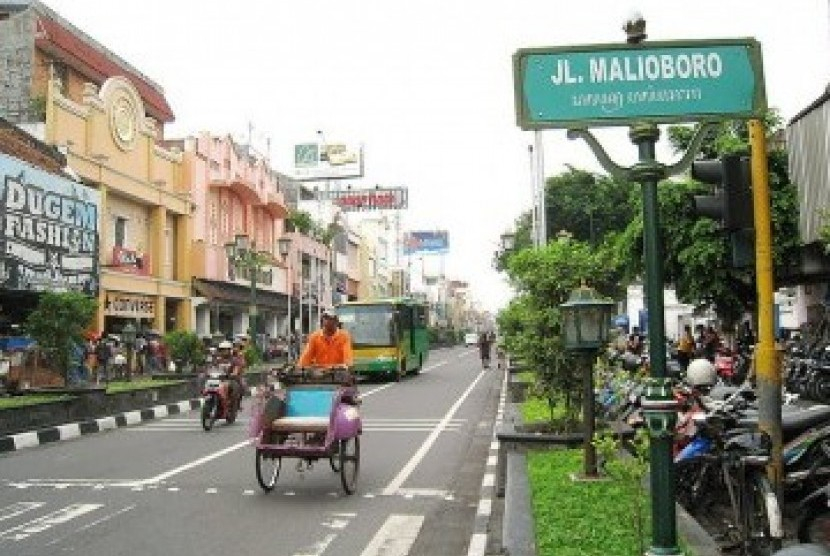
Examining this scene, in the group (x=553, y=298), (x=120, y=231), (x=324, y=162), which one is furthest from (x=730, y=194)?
(x=324, y=162)

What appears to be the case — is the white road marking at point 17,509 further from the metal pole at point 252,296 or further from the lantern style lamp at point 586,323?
the metal pole at point 252,296

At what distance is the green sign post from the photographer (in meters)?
4.55

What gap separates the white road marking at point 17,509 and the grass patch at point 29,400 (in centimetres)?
616

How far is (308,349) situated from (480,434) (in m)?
5.11

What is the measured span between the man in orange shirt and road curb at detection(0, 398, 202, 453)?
5.83 metres

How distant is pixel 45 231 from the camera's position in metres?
24.7

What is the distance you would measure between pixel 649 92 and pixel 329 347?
22.0 ft

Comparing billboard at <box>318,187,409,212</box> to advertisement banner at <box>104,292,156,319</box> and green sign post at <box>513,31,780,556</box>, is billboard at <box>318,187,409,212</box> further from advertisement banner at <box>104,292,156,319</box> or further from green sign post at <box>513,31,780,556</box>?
green sign post at <box>513,31,780,556</box>

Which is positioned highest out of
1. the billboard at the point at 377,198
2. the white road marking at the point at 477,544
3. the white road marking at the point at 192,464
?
the billboard at the point at 377,198

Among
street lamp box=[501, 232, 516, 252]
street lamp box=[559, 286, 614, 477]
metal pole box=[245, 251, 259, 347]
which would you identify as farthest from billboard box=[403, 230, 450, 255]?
street lamp box=[559, 286, 614, 477]

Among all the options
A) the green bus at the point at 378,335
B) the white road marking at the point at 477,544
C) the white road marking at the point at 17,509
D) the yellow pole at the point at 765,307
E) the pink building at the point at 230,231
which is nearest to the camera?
the yellow pole at the point at 765,307

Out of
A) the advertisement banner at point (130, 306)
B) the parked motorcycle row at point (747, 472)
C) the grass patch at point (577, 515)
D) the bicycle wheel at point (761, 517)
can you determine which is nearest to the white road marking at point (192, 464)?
the grass patch at point (577, 515)

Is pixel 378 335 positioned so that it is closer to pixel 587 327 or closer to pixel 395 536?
pixel 587 327

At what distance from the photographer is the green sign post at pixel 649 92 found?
4.55 metres
